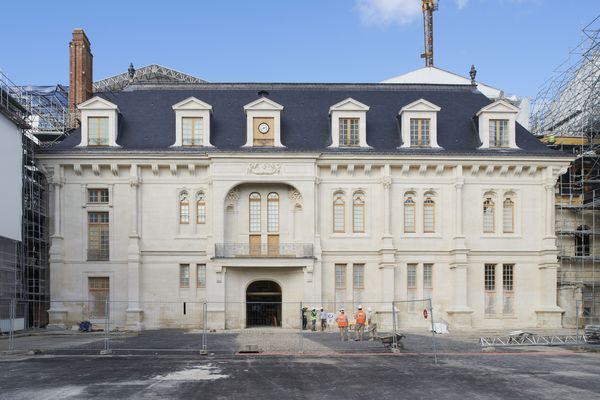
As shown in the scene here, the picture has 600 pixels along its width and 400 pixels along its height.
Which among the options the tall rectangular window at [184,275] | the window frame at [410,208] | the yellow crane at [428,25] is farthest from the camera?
the yellow crane at [428,25]

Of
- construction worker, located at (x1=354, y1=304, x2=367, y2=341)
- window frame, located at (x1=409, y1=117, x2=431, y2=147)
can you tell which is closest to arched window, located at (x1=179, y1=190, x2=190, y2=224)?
construction worker, located at (x1=354, y1=304, x2=367, y2=341)

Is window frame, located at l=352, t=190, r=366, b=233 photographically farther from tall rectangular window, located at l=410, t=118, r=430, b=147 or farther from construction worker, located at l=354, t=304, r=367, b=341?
construction worker, located at l=354, t=304, r=367, b=341

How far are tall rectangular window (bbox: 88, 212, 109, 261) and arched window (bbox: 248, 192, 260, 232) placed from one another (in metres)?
8.42

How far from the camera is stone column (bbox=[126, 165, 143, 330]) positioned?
34844 millimetres

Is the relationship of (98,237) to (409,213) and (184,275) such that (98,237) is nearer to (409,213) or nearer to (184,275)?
(184,275)

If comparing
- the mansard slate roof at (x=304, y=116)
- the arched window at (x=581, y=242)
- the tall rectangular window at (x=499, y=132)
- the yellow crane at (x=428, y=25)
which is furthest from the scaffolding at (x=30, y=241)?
the yellow crane at (x=428, y=25)

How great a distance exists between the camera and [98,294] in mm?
35719

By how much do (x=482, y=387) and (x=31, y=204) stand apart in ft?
91.7

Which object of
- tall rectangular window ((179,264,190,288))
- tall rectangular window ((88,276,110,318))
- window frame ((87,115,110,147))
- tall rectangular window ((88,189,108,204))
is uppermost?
window frame ((87,115,110,147))

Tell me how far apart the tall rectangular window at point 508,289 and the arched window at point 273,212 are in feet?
45.4

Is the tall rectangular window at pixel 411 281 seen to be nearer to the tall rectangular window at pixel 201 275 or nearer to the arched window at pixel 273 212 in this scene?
the arched window at pixel 273 212

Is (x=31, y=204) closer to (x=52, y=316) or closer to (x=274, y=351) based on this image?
(x=52, y=316)

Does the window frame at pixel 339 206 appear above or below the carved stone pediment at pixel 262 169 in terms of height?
below

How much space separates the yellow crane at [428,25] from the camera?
7275 cm
